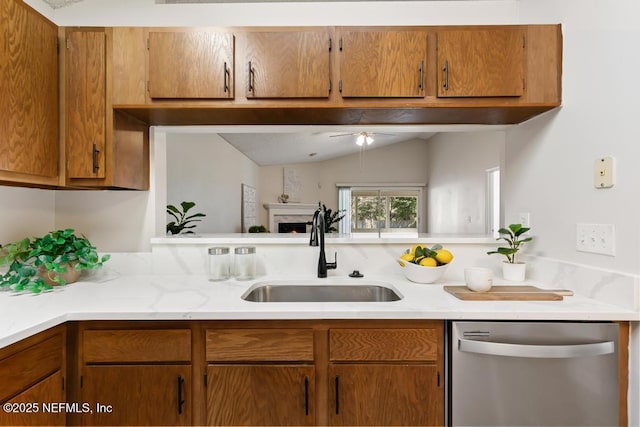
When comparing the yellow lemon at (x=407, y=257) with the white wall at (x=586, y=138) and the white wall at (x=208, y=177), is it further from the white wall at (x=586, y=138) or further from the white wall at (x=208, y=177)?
the white wall at (x=208, y=177)

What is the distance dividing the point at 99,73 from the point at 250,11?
0.84m

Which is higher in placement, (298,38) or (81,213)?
(298,38)

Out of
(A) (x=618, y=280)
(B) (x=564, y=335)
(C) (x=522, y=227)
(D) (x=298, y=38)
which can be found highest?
(D) (x=298, y=38)

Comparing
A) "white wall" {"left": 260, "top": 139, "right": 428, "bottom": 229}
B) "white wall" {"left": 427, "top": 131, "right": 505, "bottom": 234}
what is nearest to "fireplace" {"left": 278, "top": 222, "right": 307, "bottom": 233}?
"white wall" {"left": 260, "top": 139, "right": 428, "bottom": 229}

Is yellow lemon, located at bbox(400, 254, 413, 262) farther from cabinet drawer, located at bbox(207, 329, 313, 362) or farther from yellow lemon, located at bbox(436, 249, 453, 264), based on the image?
cabinet drawer, located at bbox(207, 329, 313, 362)

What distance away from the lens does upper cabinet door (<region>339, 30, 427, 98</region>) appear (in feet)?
4.79

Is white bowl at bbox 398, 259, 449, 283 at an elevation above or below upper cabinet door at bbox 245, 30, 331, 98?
below

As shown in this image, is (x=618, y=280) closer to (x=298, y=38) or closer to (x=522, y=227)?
(x=522, y=227)

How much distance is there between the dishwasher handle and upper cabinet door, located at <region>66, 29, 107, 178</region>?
170 cm

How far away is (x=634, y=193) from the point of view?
114cm

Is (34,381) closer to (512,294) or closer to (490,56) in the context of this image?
(512,294)

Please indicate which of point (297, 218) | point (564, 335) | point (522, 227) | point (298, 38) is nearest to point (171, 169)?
point (298, 38)

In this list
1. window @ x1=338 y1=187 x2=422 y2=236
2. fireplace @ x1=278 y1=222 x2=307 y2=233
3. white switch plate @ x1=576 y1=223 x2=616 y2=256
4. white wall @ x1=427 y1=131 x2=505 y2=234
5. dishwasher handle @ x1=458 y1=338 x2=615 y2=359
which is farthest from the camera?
window @ x1=338 y1=187 x2=422 y2=236

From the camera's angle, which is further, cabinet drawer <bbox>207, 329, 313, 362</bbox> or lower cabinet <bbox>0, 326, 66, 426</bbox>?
cabinet drawer <bbox>207, 329, 313, 362</bbox>
